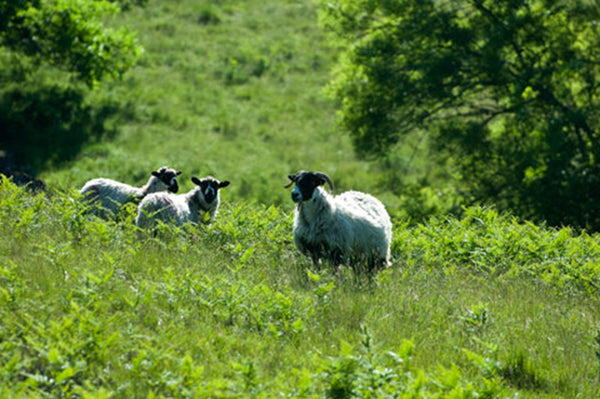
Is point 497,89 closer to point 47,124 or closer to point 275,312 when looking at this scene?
point 47,124

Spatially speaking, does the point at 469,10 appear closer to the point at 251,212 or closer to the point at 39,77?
the point at 251,212

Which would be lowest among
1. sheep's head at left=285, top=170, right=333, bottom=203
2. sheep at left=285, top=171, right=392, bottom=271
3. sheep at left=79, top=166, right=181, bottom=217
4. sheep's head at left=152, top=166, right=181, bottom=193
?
sheep at left=79, top=166, right=181, bottom=217

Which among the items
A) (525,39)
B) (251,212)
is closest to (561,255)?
(251,212)

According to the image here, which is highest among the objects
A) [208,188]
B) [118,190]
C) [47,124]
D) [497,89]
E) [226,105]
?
[497,89]

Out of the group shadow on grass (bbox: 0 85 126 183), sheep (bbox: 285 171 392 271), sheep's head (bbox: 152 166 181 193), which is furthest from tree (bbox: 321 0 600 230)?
sheep (bbox: 285 171 392 271)

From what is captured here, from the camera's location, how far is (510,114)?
74.8 feet

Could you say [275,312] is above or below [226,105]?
above

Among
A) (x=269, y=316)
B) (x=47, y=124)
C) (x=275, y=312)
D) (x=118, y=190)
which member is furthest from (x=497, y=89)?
(x=269, y=316)

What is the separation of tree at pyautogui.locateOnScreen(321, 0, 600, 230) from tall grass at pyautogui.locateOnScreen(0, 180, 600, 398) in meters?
9.50

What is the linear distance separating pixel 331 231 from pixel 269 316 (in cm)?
281

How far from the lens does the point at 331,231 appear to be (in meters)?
9.82

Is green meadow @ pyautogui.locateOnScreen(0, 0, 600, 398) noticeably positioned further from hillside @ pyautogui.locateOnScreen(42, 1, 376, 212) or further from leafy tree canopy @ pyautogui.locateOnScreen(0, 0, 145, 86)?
hillside @ pyautogui.locateOnScreen(42, 1, 376, 212)

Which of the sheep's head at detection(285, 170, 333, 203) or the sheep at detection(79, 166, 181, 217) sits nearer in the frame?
the sheep's head at detection(285, 170, 333, 203)

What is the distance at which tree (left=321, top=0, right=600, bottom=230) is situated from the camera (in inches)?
782
